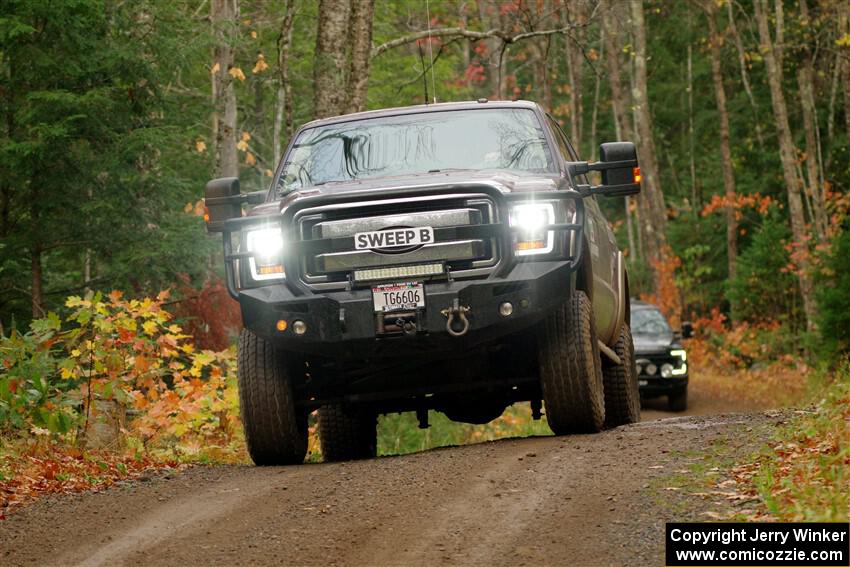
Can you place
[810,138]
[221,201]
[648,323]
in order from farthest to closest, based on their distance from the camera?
1. [810,138]
2. [648,323]
3. [221,201]

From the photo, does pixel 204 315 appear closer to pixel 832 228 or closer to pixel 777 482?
pixel 777 482

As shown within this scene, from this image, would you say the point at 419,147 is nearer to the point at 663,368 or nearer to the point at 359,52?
the point at 359,52

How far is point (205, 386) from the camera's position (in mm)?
12977

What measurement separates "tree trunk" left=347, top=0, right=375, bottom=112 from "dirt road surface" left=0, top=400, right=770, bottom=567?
8.94 m

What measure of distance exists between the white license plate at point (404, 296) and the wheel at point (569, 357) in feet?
3.04

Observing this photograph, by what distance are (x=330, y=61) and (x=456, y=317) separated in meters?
8.63

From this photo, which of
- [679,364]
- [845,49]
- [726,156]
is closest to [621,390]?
Answer: [679,364]

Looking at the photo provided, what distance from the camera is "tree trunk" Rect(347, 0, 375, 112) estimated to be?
17188mm

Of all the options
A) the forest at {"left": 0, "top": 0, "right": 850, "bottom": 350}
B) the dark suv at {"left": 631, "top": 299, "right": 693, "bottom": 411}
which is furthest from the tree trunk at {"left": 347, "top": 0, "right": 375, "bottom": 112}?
the dark suv at {"left": 631, "top": 299, "right": 693, "bottom": 411}

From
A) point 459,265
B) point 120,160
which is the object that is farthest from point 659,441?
point 120,160

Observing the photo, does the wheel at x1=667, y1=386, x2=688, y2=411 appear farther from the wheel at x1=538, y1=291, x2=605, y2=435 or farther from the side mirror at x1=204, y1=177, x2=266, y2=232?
the side mirror at x1=204, y1=177, x2=266, y2=232

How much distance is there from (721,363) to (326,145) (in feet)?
81.3

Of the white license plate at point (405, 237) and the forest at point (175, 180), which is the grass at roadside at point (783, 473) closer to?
the white license plate at point (405, 237)

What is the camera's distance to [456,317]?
8.33 m
